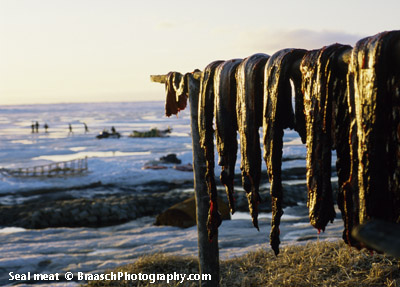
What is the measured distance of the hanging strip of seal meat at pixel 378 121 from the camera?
2191 mm

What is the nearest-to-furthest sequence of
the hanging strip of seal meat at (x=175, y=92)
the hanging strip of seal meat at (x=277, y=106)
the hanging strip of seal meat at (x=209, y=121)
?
the hanging strip of seal meat at (x=277, y=106), the hanging strip of seal meat at (x=209, y=121), the hanging strip of seal meat at (x=175, y=92)

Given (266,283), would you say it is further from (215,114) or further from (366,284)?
(215,114)

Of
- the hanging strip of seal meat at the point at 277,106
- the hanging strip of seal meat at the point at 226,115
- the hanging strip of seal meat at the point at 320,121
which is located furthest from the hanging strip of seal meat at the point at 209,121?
the hanging strip of seal meat at the point at 320,121

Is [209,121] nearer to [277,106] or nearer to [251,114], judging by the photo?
[251,114]

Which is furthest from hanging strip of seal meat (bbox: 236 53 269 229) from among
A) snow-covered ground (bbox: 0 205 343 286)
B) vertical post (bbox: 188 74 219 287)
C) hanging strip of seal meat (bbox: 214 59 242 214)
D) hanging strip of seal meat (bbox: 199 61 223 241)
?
snow-covered ground (bbox: 0 205 343 286)

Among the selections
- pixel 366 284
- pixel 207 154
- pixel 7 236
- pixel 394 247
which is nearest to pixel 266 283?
pixel 366 284

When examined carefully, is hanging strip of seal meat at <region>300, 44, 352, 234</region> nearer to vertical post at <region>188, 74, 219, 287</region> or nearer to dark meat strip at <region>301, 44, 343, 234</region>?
dark meat strip at <region>301, 44, 343, 234</region>

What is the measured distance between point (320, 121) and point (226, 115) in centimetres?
88

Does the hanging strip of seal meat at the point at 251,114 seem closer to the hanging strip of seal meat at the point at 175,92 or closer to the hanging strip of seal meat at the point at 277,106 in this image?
the hanging strip of seal meat at the point at 277,106

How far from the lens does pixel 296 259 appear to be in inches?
259

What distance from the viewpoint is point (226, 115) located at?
329 cm

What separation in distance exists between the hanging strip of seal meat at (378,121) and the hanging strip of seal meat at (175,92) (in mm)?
2705

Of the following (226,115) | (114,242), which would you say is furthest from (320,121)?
(114,242)

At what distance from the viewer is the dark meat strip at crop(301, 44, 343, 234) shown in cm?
249
